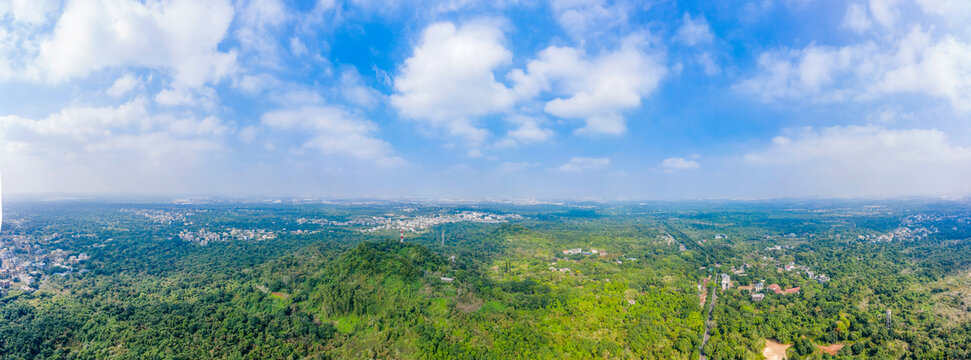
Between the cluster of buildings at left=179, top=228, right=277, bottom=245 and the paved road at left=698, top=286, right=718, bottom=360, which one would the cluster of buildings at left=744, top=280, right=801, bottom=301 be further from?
the cluster of buildings at left=179, top=228, right=277, bottom=245

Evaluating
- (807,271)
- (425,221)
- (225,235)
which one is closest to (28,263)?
(225,235)

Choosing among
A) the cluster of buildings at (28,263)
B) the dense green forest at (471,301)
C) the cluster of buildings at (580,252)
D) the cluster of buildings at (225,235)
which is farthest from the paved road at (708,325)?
the cluster of buildings at (225,235)

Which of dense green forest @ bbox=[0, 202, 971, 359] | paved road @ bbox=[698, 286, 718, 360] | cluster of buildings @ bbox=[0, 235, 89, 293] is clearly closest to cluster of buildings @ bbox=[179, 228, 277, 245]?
dense green forest @ bbox=[0, 202, 971, 359]

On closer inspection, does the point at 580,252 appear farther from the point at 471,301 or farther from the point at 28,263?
the point at 28,263

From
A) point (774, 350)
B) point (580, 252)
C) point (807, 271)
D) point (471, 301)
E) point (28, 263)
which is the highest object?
point (28, 263)

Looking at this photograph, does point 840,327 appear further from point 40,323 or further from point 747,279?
point 40,323

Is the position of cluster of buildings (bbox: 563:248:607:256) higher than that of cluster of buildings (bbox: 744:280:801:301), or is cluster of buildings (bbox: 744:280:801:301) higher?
cluster of buildings (bbox: 563:248:607:256)
